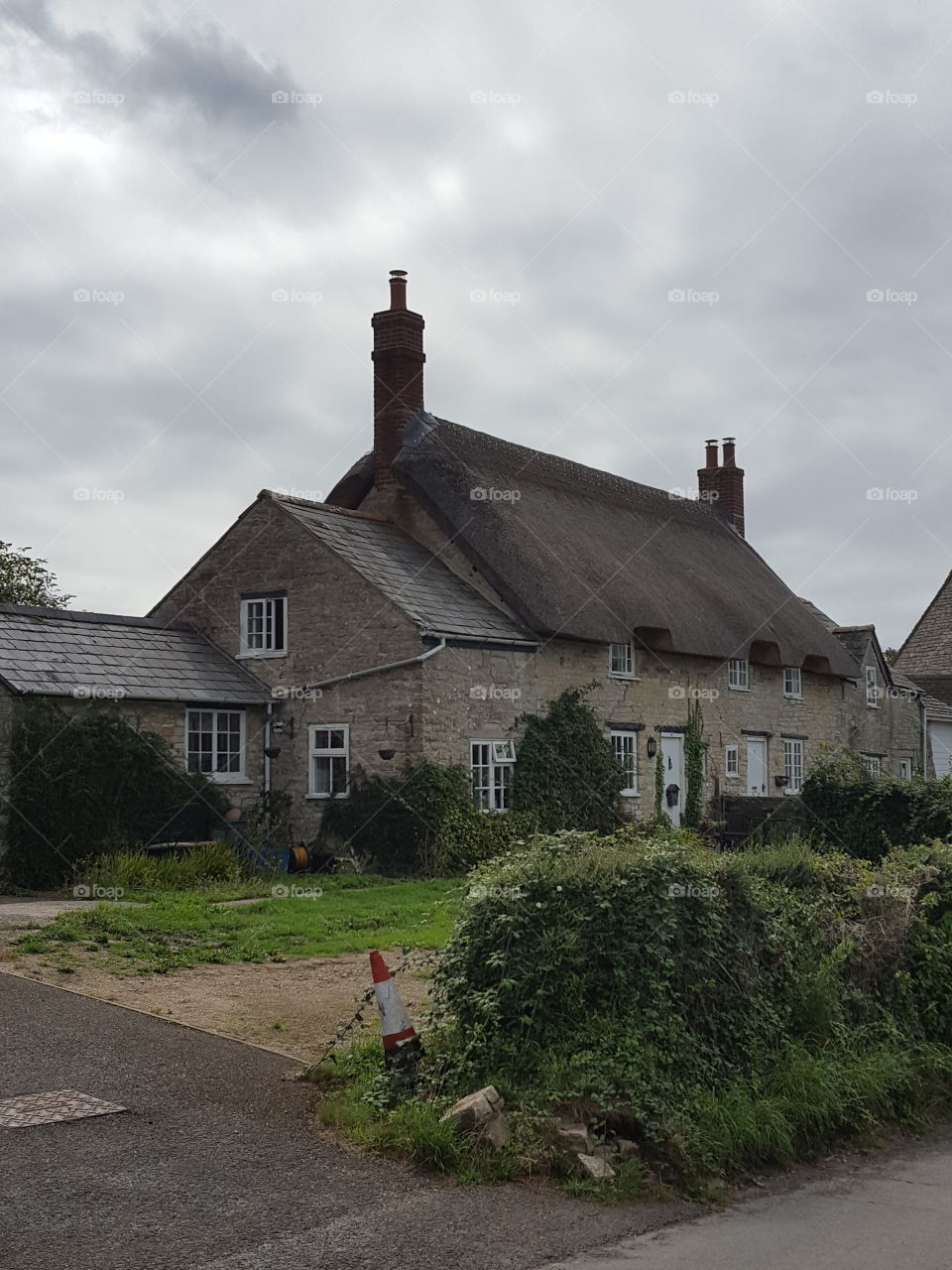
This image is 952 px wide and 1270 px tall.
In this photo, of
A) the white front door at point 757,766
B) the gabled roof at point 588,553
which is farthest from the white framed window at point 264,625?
the white front door at point 757,766

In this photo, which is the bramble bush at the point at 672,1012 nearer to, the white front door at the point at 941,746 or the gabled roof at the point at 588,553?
the gabled roof at the point at 588,553

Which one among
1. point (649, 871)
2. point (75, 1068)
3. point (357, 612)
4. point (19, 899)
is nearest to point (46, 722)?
point (19, 899)

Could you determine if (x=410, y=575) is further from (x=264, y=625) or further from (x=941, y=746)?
(x=941, y=746)

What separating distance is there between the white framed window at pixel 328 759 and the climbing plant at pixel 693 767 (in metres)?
8.04

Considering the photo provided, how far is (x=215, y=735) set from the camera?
69.1 ft

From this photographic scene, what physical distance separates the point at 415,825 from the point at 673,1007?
42.8 feet

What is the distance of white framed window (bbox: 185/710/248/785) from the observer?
2064cm

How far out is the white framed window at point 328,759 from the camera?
21078 mm

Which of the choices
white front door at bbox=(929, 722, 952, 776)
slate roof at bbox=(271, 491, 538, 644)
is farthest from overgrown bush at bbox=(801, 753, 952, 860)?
white front door at bbox=(929, 722, 952, 776)

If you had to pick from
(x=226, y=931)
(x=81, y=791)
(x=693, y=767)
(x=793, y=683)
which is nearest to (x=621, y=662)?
(x=693, y=767)

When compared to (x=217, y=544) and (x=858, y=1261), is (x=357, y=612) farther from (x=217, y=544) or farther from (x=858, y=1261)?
(x=858, y=1261)

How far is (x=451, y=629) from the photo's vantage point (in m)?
20.9

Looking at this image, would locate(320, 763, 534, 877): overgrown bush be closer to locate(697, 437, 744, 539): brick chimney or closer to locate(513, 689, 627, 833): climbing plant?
locate(513, 689, 627, 833): climbing plant

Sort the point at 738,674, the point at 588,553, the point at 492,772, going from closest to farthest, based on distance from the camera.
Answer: the point at 492,772, the point at 588,553, the point at 738,674
